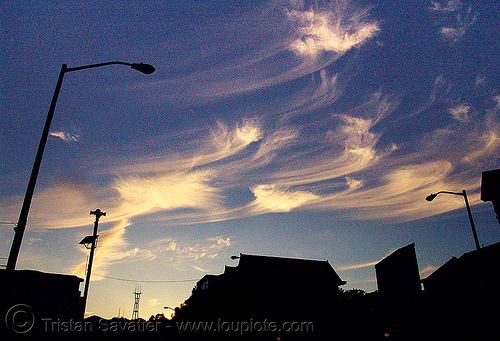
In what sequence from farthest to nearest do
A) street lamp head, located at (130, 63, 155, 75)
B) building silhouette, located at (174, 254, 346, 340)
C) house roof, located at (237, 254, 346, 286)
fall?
1. house roof, located at (237, 254, 346, 286)
2. building silhouette, located at (174, 254, 346, 340)
3. street lamp head, located at (130, 63, 155, 75)

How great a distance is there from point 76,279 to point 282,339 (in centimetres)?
2847

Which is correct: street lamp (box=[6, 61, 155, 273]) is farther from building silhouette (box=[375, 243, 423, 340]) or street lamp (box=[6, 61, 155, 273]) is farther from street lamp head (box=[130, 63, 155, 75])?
building silhouette (box=[375, 243, 423, 340])

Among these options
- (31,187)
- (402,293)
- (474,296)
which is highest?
(31,187)

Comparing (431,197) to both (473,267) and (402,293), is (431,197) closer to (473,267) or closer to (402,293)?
(473,267)

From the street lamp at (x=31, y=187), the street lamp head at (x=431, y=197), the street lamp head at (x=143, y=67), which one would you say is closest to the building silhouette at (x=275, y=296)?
the street lamp head at (x=431, y=197)

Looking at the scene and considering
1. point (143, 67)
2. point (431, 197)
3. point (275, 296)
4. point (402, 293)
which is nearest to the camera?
point (402, 293)

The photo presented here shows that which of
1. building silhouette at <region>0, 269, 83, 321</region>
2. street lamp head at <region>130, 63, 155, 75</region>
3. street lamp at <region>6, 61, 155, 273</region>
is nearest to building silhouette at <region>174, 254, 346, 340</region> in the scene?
building silhouette at <region>0, 269, 83, 321</region>

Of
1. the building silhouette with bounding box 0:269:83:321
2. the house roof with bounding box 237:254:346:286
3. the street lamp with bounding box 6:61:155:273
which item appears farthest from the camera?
the house roof with bounding box 237:254:346:286

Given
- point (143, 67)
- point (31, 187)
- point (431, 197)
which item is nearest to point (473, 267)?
point (431, 197)

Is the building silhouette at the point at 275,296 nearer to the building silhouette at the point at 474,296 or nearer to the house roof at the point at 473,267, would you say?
the building silhouette at the point at 474,296

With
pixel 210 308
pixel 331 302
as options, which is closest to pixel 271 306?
pixel 210 308

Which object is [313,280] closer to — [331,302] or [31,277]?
[331,302]

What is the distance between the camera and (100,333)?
4231 cm

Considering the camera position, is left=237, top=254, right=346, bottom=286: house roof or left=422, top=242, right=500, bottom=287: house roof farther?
left=237, top=254, right=346, bottom=286: house roof
